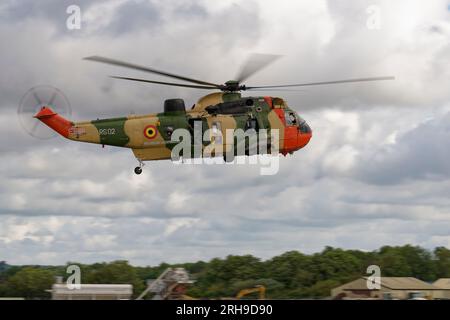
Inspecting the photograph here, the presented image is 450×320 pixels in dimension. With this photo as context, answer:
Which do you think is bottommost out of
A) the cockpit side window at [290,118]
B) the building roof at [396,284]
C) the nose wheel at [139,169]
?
the building roof at [396,284]

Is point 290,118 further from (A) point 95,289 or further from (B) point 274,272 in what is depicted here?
(B) point 274,272

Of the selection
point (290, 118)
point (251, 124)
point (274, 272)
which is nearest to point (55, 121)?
point (251, 124)

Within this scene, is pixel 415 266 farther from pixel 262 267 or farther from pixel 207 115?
pixel 207 115

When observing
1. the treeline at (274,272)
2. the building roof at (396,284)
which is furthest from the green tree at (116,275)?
the building roof at (396,284)

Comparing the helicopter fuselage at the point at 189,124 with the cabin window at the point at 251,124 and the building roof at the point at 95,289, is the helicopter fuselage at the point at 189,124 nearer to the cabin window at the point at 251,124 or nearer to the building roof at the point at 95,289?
the cabin window at the point at 251,124

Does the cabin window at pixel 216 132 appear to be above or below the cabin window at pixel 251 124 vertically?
below

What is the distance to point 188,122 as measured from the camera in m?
67.1

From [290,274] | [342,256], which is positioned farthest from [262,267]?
[342,256]

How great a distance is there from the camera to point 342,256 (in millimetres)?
130000

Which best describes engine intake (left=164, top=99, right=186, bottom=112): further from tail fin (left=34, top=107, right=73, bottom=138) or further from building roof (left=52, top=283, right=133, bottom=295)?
building roof (left=52, top=283, right=133, bottom=295)

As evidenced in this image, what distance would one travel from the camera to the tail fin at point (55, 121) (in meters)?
64.6
